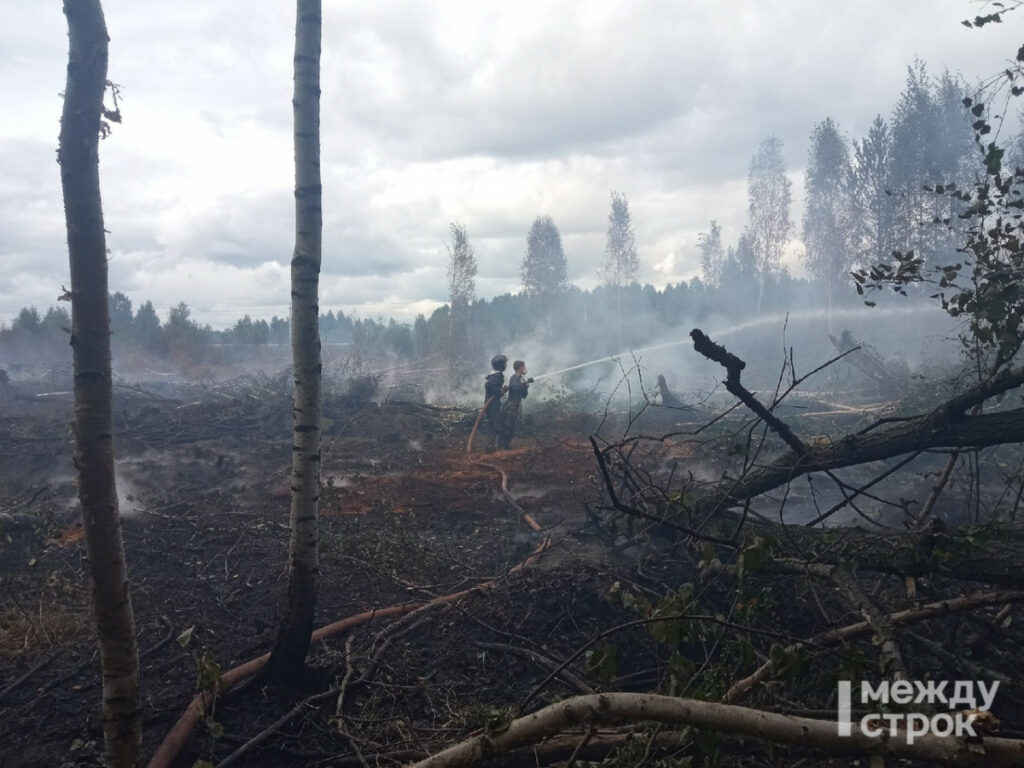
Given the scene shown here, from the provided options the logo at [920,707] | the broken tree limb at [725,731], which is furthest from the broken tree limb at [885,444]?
the broken tree limb at [725,731]

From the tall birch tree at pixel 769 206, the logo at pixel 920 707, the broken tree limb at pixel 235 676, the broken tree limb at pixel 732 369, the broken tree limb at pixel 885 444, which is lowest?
the broken tree limb at pixel 235 676

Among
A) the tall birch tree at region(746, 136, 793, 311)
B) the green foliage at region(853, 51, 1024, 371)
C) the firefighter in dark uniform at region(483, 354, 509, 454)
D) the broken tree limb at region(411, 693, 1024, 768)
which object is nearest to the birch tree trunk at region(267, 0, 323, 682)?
the broken tree limb at region(411, 693, 1024, 768)

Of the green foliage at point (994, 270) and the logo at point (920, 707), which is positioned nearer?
the logo at point (920, 707)

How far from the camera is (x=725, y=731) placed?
2016 millimetres

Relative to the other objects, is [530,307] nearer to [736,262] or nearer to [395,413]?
[736,262]

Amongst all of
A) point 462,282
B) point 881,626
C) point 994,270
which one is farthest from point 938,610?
point 462,282

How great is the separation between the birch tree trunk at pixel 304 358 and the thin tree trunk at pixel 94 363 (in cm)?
149

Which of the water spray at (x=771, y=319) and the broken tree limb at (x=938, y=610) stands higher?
the water spray at (x=771, y=319)

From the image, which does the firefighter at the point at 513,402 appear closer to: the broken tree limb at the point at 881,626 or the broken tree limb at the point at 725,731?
the broken tree limb at the point at 881,626

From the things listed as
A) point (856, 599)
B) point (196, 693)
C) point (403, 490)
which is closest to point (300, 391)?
point (196, 693)

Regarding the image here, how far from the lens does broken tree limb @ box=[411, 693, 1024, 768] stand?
1.77 metres

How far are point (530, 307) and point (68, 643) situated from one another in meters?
37.7

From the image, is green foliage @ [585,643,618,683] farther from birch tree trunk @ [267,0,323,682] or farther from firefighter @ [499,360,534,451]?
firefighter @ [499,360,534,451]

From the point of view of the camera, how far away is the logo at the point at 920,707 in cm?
187
